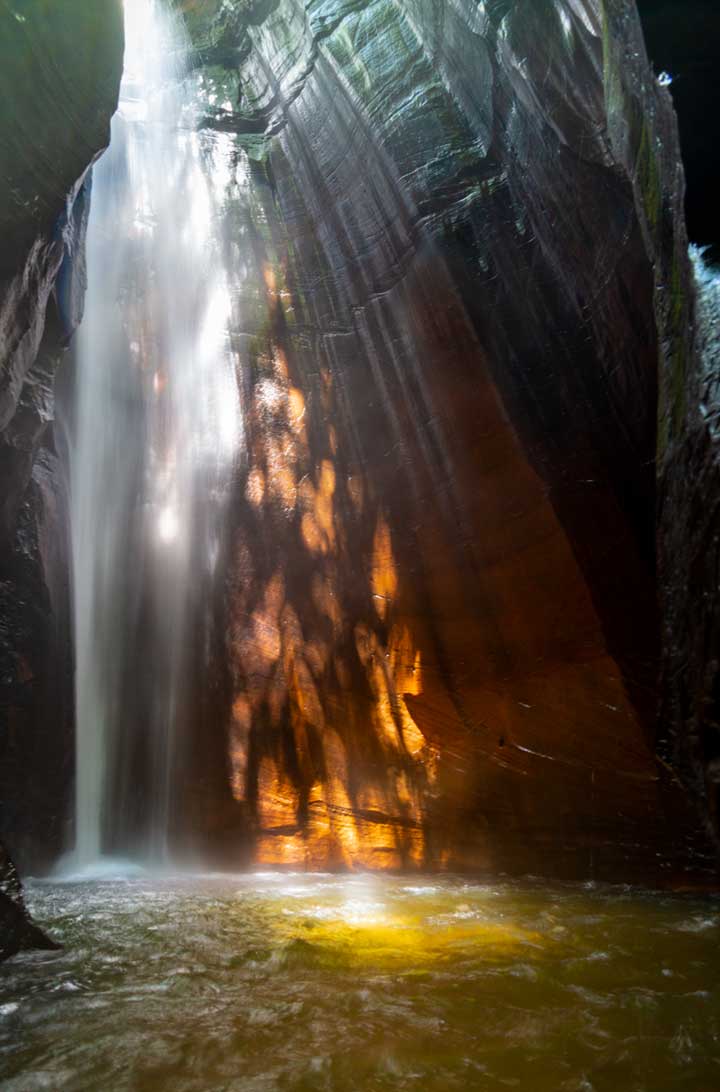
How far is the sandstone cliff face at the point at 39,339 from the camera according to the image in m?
4.72

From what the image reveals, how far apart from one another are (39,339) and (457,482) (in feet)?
14.6

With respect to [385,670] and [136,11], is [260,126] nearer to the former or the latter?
[136,11]

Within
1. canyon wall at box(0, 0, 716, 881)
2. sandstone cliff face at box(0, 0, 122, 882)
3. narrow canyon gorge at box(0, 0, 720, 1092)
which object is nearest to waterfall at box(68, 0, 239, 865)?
narrow canyon gorge at box(0, 0, 720, 1092)

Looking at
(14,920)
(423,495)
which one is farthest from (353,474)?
(14,920)

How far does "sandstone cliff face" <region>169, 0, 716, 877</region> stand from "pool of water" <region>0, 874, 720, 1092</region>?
193 centimetres

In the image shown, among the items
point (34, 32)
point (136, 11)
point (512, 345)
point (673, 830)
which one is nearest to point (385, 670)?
point (673, 830)

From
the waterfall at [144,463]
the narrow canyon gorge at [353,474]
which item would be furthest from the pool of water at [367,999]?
the waterfall at [144,463]

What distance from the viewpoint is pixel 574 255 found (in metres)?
7.35

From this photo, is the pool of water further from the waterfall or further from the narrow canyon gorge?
the waterfall

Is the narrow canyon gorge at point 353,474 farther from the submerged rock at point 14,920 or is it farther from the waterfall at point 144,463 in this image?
the submerged rock at point 14,920

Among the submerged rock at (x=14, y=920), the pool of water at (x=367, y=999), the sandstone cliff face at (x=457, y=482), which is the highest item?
the sandstone cliff face at (x=457, y=482)

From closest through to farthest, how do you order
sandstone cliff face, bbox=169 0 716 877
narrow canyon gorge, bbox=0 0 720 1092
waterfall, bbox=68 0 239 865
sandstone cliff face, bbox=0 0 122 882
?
1. sandstone cliff face, bbox=0 0 122 882
2. narrow canyon gorge, bbox=0 0 720 1092
3. sandstone cliff face, bbox=169 0 716 877
4. waterfall, bbox=68 0 239 865

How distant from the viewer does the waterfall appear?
26.0 feet

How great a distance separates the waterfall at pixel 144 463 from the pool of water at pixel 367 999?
3.09 m
